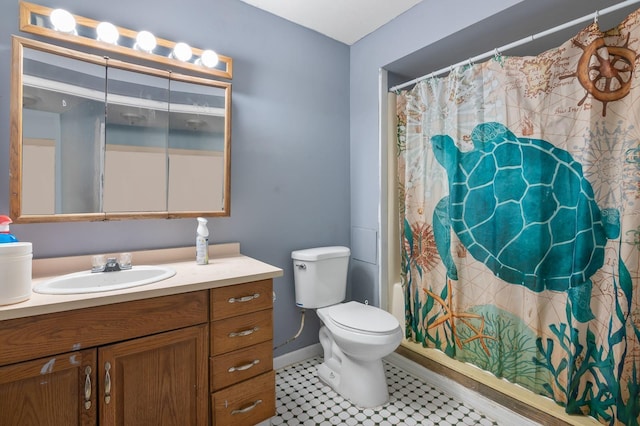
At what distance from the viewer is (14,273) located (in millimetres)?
1002

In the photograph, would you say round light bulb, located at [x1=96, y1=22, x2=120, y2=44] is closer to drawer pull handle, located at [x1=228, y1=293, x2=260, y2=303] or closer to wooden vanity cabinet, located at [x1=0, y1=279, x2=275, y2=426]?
wooden vanity cabinet, located at [x1=0, y1=279, x2=275, y2=426]

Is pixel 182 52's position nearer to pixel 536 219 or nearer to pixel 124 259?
pixel 124 259

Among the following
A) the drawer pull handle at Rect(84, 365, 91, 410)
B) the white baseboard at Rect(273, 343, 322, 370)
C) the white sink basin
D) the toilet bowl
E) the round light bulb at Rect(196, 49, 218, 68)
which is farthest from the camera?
the white baseboard at Rect(273, 343, 322, 370)

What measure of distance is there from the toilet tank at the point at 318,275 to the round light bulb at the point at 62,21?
162cm

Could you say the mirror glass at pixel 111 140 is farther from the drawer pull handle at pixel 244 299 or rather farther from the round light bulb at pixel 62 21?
the drawer pull handle at pixel 244 299

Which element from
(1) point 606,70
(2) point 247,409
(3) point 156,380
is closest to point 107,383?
(3) point 156,380

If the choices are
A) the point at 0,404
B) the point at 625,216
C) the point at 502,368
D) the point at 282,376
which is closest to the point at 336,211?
the point at 282,376

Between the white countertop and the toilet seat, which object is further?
the toilet seat

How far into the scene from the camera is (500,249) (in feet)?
5.82

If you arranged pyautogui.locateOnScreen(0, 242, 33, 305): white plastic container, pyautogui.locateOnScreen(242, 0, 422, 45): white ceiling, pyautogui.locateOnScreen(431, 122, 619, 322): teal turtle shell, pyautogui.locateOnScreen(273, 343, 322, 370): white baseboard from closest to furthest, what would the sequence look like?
1. pyautogui.locateOnScreen(0, 242, 33, 305): white plastic container
2. pyautogui.locateOnScreen(431, 122, 619, 322): teal turtle shell
3. pyautogui.locateOnScreen(242, 0, 422, 45): white ceiling
4. pyautogui.locateOnScreen(273, 343, 322, 370): white baseboard

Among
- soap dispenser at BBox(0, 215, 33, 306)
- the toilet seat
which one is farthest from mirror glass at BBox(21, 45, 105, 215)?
the toilet seat

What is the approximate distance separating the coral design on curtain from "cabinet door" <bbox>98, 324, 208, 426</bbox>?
57.2 inches

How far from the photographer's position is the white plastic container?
980mm

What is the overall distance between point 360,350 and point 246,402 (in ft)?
2.03
